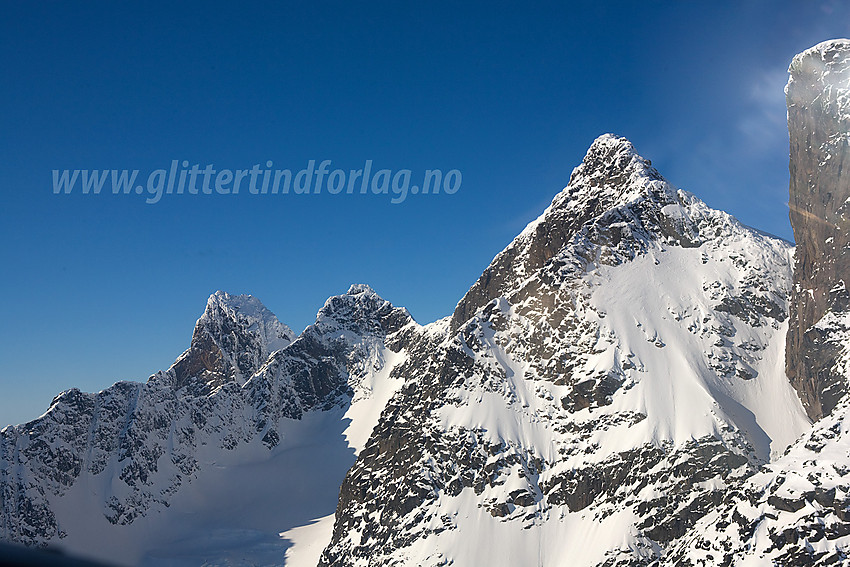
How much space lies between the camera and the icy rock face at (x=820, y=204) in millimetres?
102188

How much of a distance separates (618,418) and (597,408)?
5177mm

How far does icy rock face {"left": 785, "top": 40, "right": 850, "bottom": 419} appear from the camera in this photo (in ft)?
335

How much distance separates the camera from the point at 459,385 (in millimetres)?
135750

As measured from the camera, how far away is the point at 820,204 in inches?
4247

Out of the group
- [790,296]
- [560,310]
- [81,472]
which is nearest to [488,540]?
[560,310]

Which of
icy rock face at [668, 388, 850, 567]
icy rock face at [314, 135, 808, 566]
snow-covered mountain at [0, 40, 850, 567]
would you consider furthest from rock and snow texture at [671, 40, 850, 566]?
icy rock face at [314, 135, 808, 566]

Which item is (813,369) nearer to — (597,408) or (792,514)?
(597,408)

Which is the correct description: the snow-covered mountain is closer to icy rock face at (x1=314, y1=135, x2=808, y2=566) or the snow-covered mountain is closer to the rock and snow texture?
the rock and snow texture

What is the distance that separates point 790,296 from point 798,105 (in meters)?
39.1

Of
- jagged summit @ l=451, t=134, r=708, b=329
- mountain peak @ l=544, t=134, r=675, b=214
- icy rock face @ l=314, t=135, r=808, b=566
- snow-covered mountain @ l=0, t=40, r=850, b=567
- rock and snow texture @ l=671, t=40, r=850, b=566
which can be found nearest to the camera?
rock and snow texture @ l=671, t=40, r=850, b=566

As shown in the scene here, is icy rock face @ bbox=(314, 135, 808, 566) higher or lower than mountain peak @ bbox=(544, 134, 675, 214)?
lower

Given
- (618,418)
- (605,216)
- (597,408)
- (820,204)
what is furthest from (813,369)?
(605,216)

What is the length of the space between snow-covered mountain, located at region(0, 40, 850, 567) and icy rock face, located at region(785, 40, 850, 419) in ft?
1.25

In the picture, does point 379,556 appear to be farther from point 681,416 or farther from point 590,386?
point 681,416
